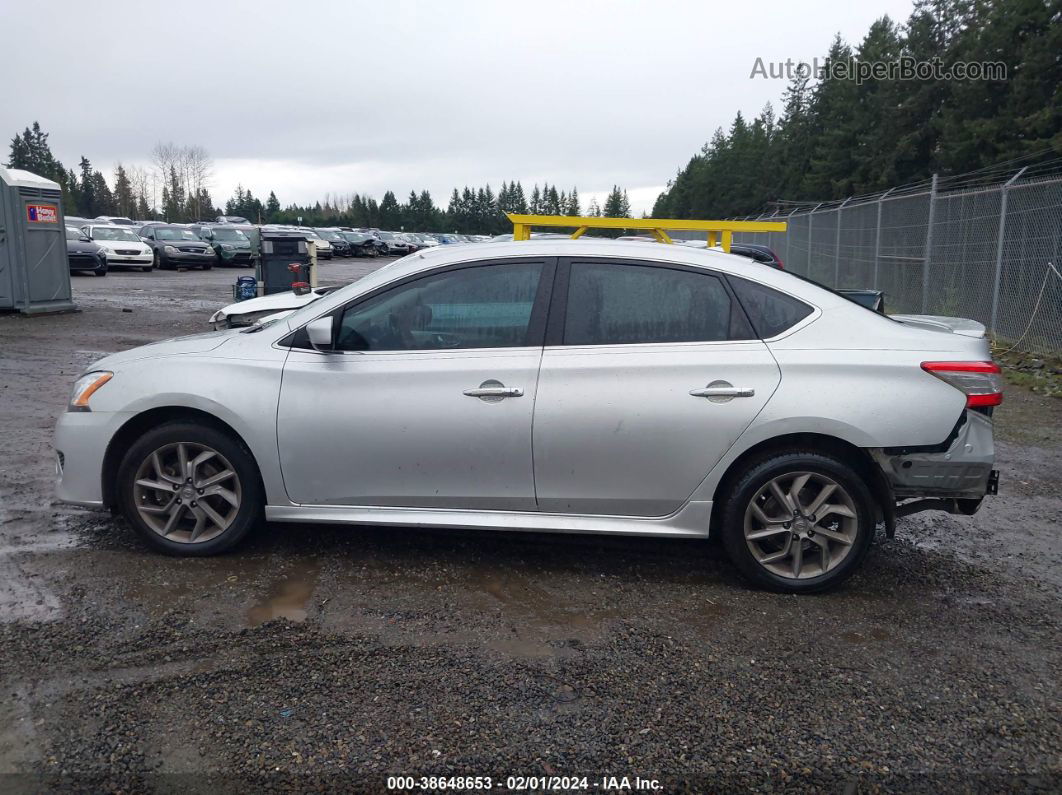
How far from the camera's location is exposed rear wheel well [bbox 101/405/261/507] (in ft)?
15.3

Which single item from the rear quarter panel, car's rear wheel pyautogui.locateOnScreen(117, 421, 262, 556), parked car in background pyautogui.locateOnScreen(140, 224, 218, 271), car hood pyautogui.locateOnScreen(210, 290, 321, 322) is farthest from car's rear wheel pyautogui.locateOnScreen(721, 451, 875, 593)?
parked car in background pyautogui.locateOnScreen(140, 224, 218, 271)

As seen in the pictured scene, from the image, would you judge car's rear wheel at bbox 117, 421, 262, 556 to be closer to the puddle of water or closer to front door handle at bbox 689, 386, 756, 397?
the puddle of water

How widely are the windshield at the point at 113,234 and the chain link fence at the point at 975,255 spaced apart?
953 inches

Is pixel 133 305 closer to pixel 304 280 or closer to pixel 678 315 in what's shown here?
pixel 304 280

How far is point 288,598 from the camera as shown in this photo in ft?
13.9

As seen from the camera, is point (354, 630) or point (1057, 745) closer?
point (1057, 745)

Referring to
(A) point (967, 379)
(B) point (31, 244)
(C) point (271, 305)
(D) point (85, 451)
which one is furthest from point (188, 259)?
(A) point (967, 379)

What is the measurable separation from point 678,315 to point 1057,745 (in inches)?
94.1

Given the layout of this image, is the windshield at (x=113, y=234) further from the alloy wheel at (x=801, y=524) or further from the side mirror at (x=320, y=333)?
the alloy wheel at (x=801, y=524)

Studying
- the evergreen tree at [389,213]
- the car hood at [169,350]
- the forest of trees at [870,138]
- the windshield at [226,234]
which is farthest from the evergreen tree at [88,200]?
the car hood at [169,350]

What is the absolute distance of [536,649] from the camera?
12.4ft

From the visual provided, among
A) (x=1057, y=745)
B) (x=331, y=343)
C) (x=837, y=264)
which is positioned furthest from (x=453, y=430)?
(x=837, y=264)

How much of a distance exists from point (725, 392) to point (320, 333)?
2011 mm

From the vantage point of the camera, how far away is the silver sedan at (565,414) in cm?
428
